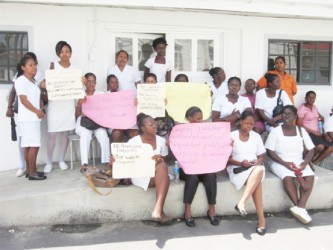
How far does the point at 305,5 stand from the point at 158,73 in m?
2.58

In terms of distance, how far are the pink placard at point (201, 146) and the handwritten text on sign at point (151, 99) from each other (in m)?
0.66

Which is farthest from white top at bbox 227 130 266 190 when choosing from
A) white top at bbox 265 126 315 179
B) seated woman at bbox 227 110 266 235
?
white top at bbox 265 126 315 179

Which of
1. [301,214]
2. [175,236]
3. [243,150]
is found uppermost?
[243,150]

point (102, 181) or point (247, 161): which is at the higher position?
point (247, 161)

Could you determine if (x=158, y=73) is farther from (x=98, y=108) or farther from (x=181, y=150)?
(x=181, y=150)

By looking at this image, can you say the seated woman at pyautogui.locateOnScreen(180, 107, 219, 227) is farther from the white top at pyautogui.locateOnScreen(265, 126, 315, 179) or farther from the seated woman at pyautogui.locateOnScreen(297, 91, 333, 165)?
the seated woman at pyautogui.locateOnScreen(297, 91, 333, 165)

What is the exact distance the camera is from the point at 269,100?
18.3ft

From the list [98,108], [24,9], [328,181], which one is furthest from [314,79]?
[24,9]

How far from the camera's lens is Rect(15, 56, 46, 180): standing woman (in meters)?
4.51

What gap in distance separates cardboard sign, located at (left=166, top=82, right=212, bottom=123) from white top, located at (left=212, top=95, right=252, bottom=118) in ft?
0.50

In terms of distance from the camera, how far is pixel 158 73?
18.7 ft

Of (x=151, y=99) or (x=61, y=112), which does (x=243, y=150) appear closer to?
(x=151, y=99)

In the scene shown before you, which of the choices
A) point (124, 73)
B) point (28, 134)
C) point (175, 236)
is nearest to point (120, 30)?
point (124, 73)

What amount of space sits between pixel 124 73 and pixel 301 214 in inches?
124
